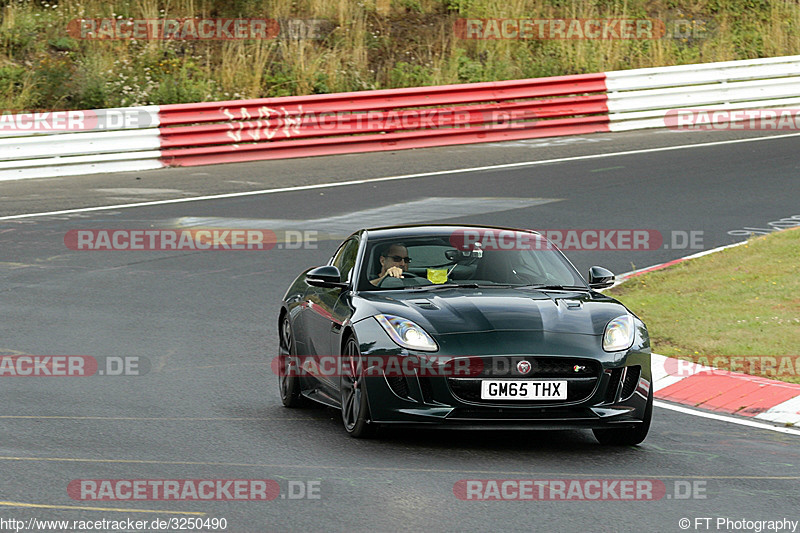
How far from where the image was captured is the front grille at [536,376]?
24.1 feet

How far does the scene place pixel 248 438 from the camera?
7.92 m

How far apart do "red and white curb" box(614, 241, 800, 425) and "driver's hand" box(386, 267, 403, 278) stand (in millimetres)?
2336

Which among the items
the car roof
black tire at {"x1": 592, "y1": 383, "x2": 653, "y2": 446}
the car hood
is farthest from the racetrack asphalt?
the car roof

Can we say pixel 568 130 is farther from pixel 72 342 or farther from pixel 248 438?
pixel 248 438

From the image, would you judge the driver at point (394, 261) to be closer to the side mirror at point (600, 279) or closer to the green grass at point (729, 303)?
the side mirror at point (600, 279)

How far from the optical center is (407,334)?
24.8 ft

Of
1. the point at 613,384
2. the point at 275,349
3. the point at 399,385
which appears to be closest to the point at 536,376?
the point at 613,384

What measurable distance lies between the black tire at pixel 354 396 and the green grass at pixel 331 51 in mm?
17015

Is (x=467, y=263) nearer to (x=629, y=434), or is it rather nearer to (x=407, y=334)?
(x=407, y=334)

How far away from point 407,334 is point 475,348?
1.40ft

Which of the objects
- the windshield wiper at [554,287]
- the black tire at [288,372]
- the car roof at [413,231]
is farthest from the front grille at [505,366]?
the black tire at [288,372]

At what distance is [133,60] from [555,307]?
1989 cm

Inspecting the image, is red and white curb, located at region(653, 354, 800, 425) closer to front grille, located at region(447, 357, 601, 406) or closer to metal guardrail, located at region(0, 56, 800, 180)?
front grille, located at region(447, 357, 601, 406)

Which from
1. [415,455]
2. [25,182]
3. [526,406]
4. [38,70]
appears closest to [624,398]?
[526,406]
